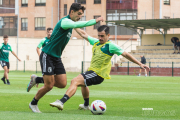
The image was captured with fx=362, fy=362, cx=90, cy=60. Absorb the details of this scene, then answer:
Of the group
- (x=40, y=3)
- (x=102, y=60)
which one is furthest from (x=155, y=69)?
(x=102, y=60)

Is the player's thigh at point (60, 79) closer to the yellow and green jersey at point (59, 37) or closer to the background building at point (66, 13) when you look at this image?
the yellow and green jersey at point (59, 37)

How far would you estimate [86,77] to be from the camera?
25.6 feet

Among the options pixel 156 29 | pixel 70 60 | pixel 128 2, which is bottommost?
pixel 70 60

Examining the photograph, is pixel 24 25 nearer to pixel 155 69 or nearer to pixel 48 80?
pixel 155 69

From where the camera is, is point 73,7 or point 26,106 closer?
point 73,7

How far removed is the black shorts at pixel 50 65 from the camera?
765cm

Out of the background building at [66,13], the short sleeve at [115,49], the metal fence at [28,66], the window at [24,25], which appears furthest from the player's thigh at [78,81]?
the window at [24,25]

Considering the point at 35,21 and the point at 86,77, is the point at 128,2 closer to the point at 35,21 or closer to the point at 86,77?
the point at 35,21

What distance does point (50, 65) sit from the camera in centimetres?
768

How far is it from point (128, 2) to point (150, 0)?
334 centimetres

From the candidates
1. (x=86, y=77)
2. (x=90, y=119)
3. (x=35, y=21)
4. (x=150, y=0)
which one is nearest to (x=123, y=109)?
(x=86, y=77)

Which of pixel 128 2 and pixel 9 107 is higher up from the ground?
pixel 128 2

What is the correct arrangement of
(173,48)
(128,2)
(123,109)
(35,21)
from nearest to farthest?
(123,109) < (173,48) < (35,21) < (128,2)

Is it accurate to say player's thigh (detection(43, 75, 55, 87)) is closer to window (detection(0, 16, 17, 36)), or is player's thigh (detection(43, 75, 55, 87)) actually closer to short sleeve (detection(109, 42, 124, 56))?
short sleeve (detection(109, 42, 124, 56))
